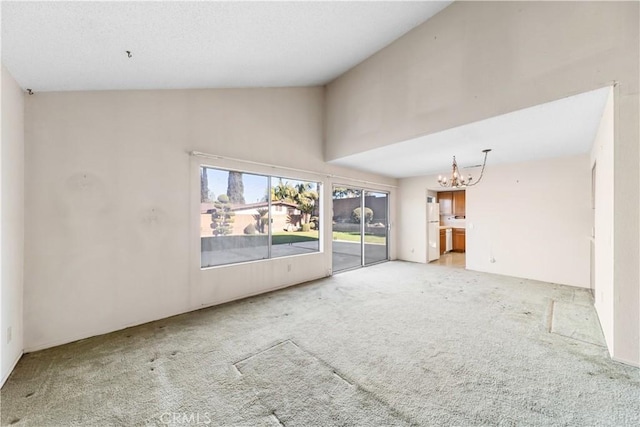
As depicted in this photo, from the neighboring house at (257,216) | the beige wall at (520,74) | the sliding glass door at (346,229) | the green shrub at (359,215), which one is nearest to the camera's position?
the beige wall at (520,74)

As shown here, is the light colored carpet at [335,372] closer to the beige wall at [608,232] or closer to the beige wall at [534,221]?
the beige wall at [608,232]

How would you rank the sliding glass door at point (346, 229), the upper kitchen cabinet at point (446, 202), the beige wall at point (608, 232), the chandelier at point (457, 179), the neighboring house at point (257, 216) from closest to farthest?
the beige wall at point (608, 232) → the neighboring house at point (257, 216) → the chandelier at point (457, 179) → the sliding glass door at point (346, 229) → the upper kitchen cabinet at point (446, 202)

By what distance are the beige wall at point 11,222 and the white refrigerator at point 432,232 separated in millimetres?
7229

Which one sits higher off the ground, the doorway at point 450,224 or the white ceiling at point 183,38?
the white ceiling at point 183,38

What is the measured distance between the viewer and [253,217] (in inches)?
165

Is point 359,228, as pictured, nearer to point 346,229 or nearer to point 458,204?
point 346,229

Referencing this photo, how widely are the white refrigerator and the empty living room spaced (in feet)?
6.90

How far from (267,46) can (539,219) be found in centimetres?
571

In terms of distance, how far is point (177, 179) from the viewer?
10.9 ft

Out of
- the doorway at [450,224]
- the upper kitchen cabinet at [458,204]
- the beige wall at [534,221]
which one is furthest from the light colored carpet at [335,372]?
the upper kitchen cabinet at [458,204]

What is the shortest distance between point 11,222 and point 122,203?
860mm

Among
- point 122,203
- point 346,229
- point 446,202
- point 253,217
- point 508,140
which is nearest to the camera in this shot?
point 122,203

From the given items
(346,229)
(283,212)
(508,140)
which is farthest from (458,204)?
(283,212)

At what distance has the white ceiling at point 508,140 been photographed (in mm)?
2705
